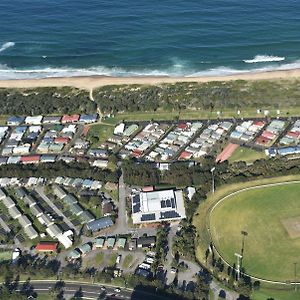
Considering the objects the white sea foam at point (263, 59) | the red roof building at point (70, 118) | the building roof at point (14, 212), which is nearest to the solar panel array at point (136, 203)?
the building roof at point (14, 212)

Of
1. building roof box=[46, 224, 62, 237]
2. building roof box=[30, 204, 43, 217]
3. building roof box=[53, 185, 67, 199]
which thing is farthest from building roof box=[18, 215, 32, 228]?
building roof box=[53, 185, 67, 199]

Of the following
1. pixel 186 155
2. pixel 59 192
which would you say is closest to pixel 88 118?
pixel 59 192

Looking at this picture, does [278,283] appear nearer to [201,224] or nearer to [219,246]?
[219,246]

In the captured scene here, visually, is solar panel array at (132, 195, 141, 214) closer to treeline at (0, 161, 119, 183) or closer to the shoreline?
treeline at (0, 161, 119, 183)

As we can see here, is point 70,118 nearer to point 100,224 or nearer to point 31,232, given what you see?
point 31,232

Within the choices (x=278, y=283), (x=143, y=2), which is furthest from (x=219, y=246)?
(x=143, y=2)

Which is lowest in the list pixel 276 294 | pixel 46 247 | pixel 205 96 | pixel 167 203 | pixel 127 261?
pixel 276 294

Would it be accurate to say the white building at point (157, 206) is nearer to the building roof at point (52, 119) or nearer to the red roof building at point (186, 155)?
the red roof building at point (186, 155)
